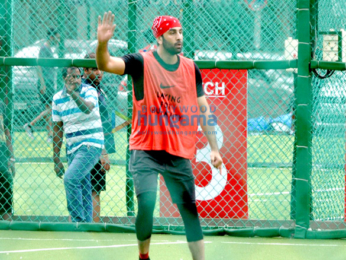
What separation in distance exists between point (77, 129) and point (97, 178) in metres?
0.70

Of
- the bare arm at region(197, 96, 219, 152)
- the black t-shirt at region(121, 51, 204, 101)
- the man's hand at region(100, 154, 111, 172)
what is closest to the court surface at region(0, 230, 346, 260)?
the man's hand at region(100, 154, 111, 172)

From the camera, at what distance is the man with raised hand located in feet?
12.6

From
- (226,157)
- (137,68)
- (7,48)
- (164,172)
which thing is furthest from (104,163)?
(137,68)

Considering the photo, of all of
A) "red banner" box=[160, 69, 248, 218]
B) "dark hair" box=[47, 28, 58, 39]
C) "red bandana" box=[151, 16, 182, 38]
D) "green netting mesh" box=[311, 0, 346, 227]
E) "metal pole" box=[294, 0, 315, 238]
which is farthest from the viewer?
"dark hair" box=[47, 28, 58, 39]

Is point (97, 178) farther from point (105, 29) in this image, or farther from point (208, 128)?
point (105, 29)

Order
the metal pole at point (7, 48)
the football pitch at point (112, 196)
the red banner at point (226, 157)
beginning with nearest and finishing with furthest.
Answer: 1. the red banner at point (226, 157)
2. the metal pole at point (7, 48)
3. the football pitch at point (112, 196)

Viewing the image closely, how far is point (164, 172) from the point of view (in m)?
3.95

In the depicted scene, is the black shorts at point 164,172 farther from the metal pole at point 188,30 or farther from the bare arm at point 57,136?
the metal pole at point 188,30

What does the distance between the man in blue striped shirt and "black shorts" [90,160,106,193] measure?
0.94 feet

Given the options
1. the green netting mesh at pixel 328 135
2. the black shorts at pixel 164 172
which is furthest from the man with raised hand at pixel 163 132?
the green netting mesh at pixel 328 135

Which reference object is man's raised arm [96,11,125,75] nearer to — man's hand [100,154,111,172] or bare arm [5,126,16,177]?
man's hand [100,154,111,172]

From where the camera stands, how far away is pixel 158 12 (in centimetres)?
654

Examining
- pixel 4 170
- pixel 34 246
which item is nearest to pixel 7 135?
pixel 4 170

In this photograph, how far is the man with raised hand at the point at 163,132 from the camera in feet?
12.6
